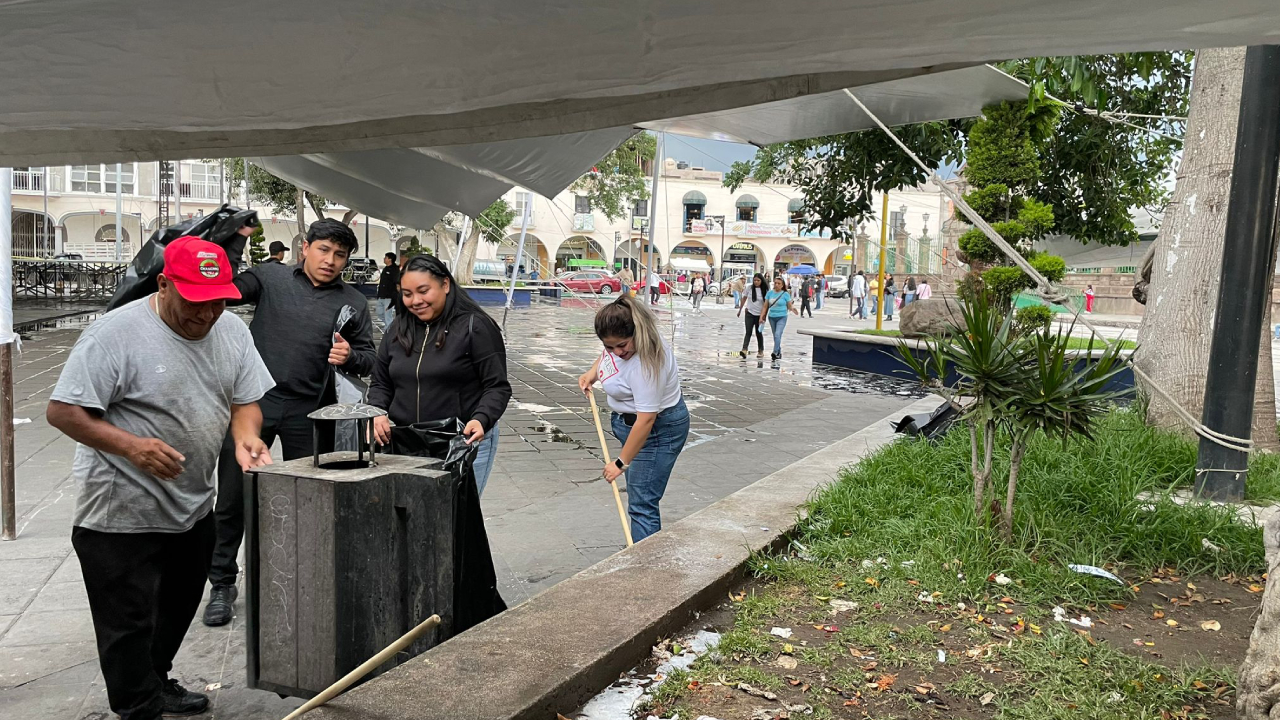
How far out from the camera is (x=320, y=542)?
2.76 m

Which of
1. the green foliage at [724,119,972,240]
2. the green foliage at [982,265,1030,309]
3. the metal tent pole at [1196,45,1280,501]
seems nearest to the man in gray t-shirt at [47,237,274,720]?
the metal tent pole at [1196,45,1280,501]

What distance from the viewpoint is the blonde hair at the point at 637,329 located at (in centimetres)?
427

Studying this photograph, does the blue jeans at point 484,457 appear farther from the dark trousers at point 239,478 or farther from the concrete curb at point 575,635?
the dark trousers at point 239,478

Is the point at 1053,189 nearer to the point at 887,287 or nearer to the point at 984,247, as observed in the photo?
the point at 984,247

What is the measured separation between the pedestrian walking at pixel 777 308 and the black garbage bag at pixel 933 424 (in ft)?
30.2

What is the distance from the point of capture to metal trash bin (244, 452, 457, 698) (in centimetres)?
277

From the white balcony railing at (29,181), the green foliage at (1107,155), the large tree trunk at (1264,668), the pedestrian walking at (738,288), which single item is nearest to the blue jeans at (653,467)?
the large tree trunk at (1264,668)

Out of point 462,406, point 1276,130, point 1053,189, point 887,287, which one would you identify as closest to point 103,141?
point 462,406

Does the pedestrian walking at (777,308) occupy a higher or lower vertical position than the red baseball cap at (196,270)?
lower

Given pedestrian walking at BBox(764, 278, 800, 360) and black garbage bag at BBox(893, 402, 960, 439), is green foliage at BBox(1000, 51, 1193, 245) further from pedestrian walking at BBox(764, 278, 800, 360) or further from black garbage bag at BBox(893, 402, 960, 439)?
pedestrian walking at BBox(764, 278, 800, 360)

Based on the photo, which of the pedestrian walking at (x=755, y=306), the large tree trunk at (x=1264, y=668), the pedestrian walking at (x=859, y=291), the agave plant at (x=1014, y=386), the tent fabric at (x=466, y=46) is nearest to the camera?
the tent fabric at (x=466, y=46)

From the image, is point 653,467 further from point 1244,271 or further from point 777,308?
point 777,308

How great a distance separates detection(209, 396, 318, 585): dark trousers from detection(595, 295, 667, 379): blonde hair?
4.52ft

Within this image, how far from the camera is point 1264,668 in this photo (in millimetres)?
2648
